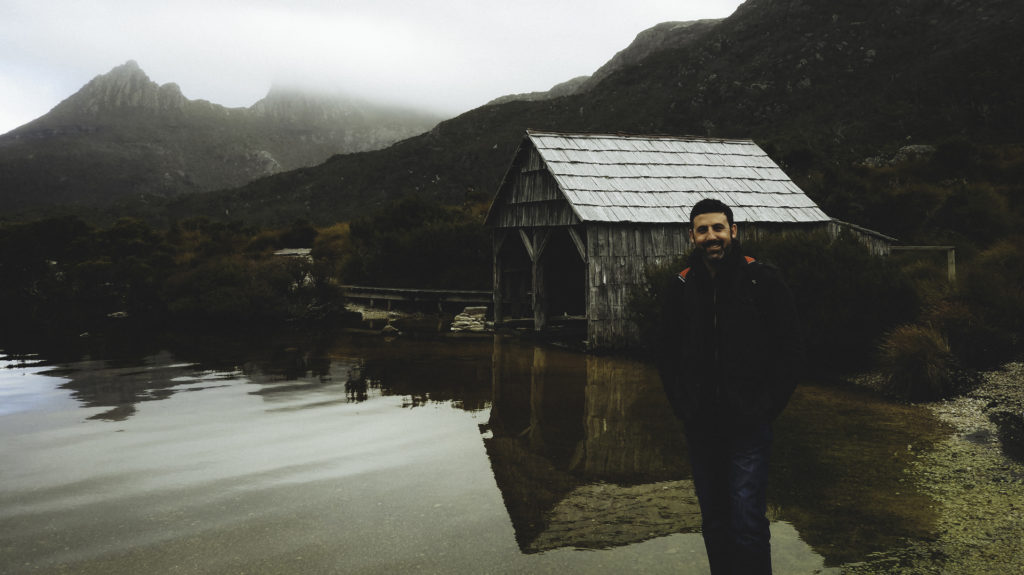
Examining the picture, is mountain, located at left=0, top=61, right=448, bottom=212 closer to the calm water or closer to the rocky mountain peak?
the rocky mountain peak

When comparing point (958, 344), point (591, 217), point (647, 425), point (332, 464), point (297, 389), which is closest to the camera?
point (332, 464)

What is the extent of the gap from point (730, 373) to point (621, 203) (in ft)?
38.9

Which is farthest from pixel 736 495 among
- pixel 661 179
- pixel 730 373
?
pixel 661 179

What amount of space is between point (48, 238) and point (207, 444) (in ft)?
96.9

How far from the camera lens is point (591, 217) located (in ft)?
45.8

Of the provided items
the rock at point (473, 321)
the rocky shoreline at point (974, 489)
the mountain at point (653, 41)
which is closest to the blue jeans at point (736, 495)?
the rocky shoreline at point (974, 489)

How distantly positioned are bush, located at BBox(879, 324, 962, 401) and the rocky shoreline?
0.98 ft

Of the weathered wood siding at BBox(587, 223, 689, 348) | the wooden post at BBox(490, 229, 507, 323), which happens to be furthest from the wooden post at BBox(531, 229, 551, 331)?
the weathered wood siding at BBox(587, 223, 689, 348)

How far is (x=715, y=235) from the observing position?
334 cm

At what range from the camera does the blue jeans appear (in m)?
3.15

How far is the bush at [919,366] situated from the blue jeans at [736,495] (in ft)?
21.9

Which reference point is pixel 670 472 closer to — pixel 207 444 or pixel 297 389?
pixel 207 444

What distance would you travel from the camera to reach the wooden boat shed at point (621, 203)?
14250mm

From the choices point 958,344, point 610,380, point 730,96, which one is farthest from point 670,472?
point 730,96
